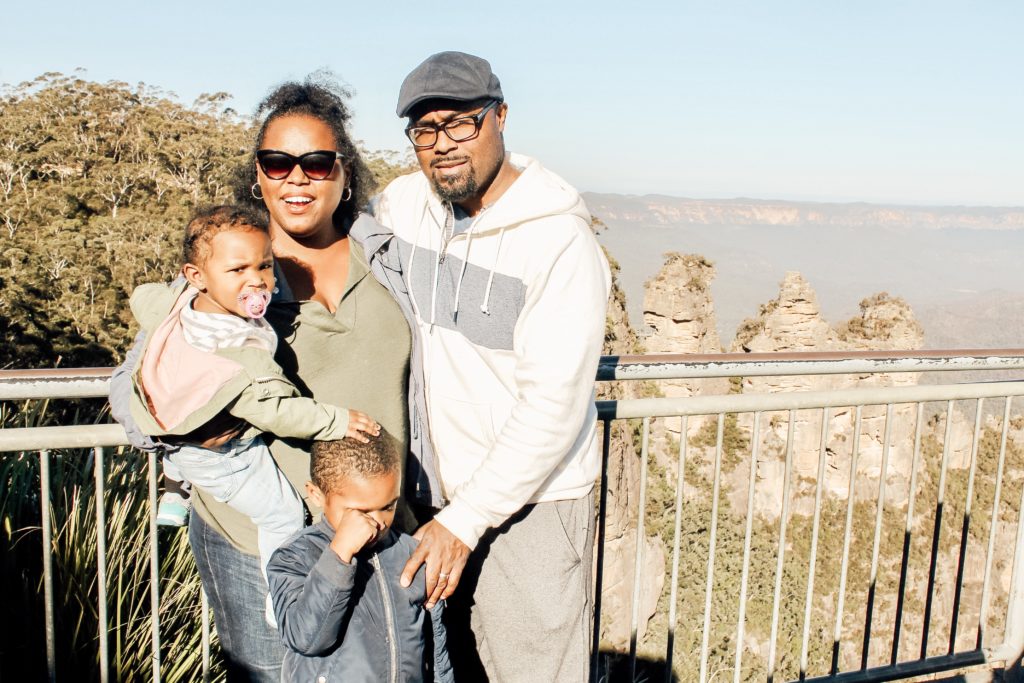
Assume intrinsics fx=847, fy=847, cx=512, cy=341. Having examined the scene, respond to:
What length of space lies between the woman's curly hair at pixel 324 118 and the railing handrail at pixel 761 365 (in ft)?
2.53

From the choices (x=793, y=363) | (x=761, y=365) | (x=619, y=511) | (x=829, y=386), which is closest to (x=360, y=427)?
(x=761, y=365)

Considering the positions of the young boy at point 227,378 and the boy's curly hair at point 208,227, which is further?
the boy's curly hair at point 208,227

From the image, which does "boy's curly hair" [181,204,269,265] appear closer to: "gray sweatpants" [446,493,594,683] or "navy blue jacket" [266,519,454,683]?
"navy blue jacket" [266,519,454,683]

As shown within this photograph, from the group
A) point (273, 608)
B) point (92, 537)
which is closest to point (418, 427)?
point (273, 608)

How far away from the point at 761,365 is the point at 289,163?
6.00 feet

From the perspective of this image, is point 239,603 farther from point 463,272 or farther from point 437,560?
point 463,272

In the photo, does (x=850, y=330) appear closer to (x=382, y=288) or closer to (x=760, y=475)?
(x=760, y=475)

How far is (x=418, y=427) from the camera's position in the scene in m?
2.60

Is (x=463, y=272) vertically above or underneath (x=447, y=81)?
underneath

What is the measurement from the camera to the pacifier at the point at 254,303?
2.23 metres

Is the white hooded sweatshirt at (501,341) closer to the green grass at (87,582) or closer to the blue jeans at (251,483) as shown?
the blue jeans at (251,483)

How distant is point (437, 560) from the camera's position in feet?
7.55

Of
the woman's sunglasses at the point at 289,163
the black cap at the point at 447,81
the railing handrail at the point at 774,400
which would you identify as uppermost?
the black cap at the point at 447,81

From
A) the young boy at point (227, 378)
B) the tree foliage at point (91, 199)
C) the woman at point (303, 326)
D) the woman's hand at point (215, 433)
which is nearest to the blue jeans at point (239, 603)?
the woman at point (303, 326)
